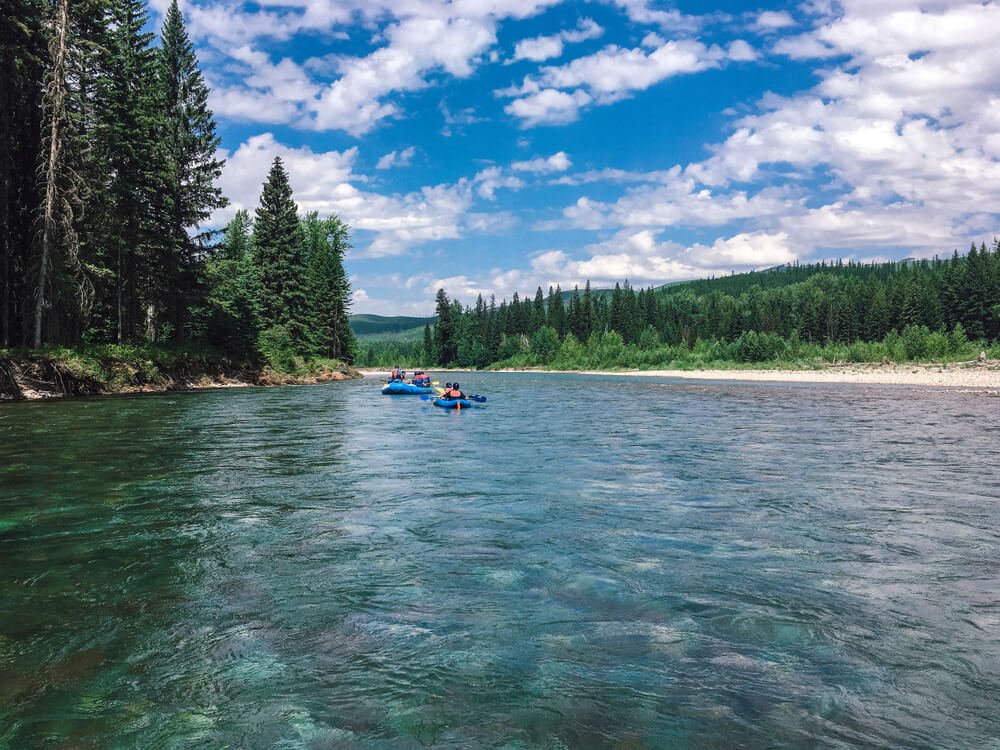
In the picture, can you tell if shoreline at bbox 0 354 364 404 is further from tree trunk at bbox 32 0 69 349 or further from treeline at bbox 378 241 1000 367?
treeline at bbox 378 241 1000 367

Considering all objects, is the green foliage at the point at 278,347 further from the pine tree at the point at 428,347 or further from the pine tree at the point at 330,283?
the pine tree at the point at 428,347

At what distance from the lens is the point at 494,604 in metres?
6.05

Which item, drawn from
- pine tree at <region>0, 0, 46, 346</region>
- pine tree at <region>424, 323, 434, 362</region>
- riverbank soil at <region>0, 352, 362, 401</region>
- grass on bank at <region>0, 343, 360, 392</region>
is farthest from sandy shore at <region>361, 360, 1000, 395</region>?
pine tree at <region>424, 323, 434, 362</region>

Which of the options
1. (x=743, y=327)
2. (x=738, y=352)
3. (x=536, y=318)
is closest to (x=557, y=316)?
(x=536, y=318)

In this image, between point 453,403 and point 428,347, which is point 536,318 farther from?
point 453,403

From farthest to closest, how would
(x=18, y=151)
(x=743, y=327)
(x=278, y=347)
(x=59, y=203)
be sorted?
1. (x=743, y=327)
2. (x=278, y=347)
3. (x=18, y=151)
4. (x=59, y=203)

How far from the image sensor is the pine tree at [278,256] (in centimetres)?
5703

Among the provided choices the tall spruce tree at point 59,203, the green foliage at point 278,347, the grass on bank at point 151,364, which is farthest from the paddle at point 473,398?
the tall spruce tree at point 59,203

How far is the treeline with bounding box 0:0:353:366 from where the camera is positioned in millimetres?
28375

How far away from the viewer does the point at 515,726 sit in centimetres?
391

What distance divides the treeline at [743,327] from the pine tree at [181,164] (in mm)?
80926

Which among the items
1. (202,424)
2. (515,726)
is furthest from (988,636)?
(202,424)

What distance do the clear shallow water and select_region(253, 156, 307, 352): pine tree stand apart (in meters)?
45.0

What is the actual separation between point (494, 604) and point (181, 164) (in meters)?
46.5
